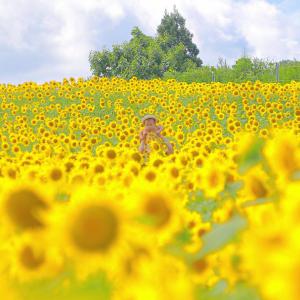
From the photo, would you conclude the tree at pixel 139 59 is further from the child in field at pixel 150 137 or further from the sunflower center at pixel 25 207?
the sunflower center at pixel 25 207

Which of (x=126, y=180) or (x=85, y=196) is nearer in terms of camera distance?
(x=85, y=196)

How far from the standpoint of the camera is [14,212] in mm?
2639

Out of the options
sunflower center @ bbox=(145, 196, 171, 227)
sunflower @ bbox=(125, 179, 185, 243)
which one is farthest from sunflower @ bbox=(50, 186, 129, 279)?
sunflower center @ bbox=(145, 196, 171, 227)

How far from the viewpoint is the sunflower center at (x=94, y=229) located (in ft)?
6.90

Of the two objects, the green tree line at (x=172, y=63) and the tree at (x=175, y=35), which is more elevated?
the tree at (x=175, y=35)

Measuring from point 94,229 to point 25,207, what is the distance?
647mm

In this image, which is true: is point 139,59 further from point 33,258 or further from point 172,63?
point 33,258

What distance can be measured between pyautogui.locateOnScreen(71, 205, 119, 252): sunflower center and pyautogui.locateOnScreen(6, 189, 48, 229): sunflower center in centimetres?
43

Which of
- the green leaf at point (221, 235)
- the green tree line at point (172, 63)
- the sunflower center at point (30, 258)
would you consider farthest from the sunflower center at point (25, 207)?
the green tree line at point (172, 63)

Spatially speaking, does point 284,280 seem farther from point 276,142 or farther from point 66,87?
point 66,87

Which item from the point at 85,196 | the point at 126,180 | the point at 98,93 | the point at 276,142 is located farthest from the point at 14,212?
the point at 98,93

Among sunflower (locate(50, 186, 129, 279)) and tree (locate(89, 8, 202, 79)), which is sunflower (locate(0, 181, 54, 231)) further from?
tree (locate(89, 8, 202, 79))

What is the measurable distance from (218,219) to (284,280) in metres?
2.10

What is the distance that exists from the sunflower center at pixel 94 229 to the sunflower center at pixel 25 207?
0.43 meters
